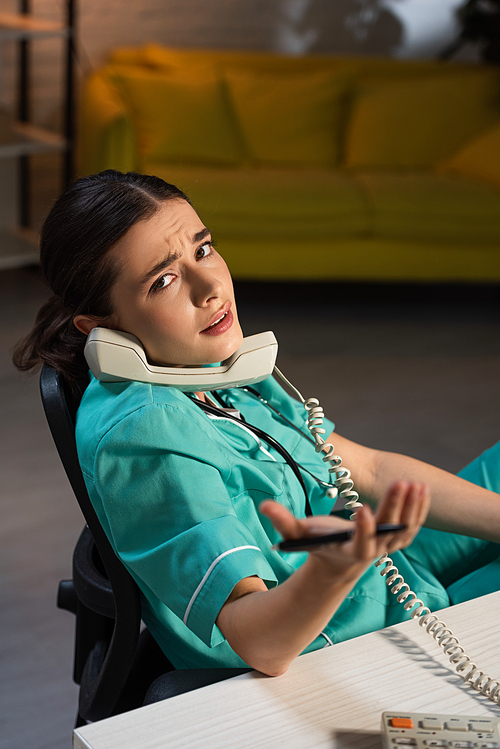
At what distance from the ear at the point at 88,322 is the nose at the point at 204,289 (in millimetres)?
132

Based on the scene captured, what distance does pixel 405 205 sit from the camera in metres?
3.83

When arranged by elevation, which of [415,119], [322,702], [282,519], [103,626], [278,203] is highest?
[282,519]

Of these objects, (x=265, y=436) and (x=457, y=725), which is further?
(x=265, y=436)

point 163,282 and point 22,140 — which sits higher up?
point 163,282

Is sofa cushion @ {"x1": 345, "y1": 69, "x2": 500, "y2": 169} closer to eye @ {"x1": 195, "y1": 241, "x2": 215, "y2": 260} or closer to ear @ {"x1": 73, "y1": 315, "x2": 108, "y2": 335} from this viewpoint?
eye @ {"x1": 195, "y1": 241, "x2": 215, "y2": 260}

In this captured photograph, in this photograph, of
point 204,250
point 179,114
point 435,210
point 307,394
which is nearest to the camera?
point 204,250

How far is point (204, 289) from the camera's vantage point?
1.09 metres

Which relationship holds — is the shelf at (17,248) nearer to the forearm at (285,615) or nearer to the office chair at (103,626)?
the office chair at (103,626)

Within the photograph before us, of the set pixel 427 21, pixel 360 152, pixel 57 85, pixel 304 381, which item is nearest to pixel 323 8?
pixel 427 21

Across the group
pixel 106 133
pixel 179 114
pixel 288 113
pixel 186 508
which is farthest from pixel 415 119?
pixel 186 508

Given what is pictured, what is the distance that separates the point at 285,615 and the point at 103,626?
0.50 metres

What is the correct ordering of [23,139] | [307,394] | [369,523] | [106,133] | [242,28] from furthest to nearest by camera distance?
[242,28], [23,139], [106,133], [307,394], [369,523]

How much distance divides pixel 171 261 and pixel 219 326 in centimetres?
11

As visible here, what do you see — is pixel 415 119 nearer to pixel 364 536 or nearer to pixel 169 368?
pixel 169 368
